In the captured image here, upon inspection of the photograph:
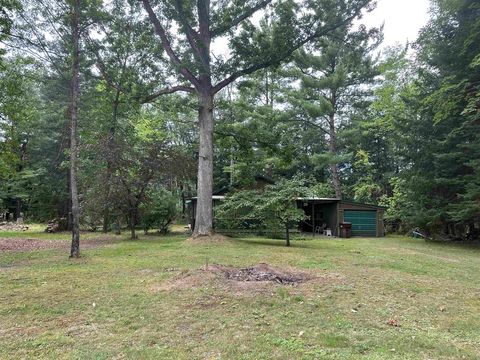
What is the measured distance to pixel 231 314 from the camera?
432cm

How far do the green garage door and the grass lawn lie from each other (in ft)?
43.0

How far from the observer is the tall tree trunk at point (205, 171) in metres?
14.1

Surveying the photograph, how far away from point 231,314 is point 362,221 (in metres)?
18.2

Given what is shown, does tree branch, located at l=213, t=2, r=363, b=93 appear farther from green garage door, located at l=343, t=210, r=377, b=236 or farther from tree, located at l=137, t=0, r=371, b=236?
green garage door, located at l=343, t=210, r=377, b=236

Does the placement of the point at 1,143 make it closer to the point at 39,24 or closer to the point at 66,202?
the point at 39,24

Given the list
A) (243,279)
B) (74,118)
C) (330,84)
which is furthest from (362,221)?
(74,118)

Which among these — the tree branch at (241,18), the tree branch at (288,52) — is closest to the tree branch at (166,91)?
the tree branch at (288,52)

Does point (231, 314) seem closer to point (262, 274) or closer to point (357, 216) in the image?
point (262, 274)

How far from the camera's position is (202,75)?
14.3 metres

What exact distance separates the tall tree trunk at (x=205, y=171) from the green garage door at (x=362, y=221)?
10.1m

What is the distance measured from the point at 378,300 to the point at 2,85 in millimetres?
12275

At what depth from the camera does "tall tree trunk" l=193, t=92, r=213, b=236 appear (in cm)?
1405

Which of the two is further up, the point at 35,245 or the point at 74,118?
the point at 74,118

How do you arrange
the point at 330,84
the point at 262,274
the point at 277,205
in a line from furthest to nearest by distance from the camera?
1. the point at 330,84
2. the point at 277,205
3. the point at 262,274
